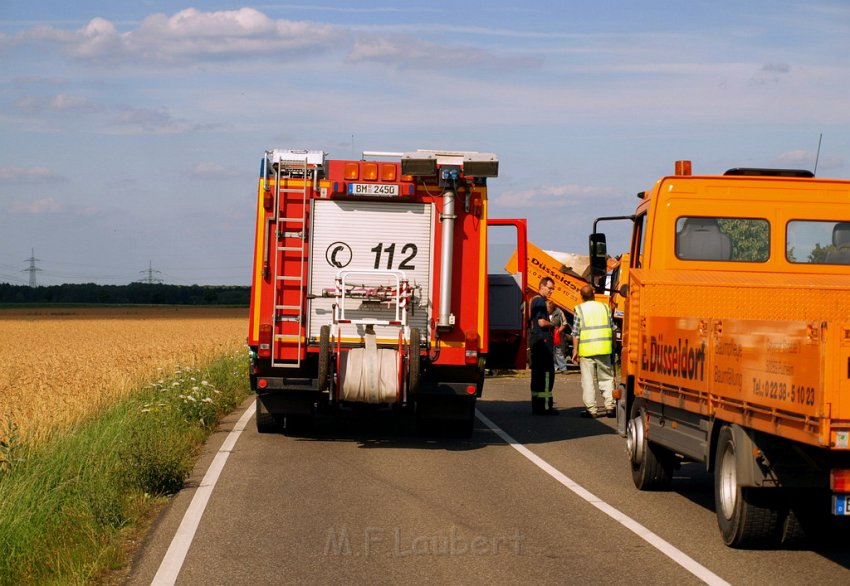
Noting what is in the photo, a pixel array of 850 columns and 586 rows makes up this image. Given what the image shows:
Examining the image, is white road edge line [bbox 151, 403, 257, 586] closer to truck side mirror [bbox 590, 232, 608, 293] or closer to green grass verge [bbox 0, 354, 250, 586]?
green grass verge [bbox 0, 354, 250, 586]

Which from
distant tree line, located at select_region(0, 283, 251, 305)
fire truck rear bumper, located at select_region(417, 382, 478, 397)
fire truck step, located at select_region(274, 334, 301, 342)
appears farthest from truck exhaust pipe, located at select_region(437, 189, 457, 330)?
distant tree line, located at select_region(0, 283, 251, 305)

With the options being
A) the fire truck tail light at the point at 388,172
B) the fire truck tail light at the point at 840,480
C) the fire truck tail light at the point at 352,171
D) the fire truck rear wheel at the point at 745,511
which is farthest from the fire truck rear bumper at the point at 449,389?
the fire truck tail light at the point at 840,480

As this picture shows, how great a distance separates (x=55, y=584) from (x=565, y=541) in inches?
134

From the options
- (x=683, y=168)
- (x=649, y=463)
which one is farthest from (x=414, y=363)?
(x=683, y=168)

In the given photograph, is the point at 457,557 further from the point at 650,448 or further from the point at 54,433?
the point at 54,433

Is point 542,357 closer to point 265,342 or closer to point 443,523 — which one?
point 265,342

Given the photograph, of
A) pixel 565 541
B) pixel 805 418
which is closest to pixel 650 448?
pixel 565 541

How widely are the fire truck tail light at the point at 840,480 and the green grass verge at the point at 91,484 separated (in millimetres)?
4333

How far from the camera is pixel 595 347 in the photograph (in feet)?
57.9

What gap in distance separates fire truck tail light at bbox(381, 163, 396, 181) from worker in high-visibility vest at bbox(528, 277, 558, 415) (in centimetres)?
493

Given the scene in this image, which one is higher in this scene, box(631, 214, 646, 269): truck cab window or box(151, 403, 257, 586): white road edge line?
box(631, 214, 646, 269): truck cab window

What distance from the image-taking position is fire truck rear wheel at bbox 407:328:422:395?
44.5 feet

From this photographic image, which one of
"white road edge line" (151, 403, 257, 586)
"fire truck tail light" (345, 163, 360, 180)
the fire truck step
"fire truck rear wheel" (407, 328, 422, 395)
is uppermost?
"fire truck tail light" (345, 163, 360, 180)

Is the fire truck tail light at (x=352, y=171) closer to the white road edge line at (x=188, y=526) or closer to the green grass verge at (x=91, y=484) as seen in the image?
the white road edge line at (x=188, y=526)
